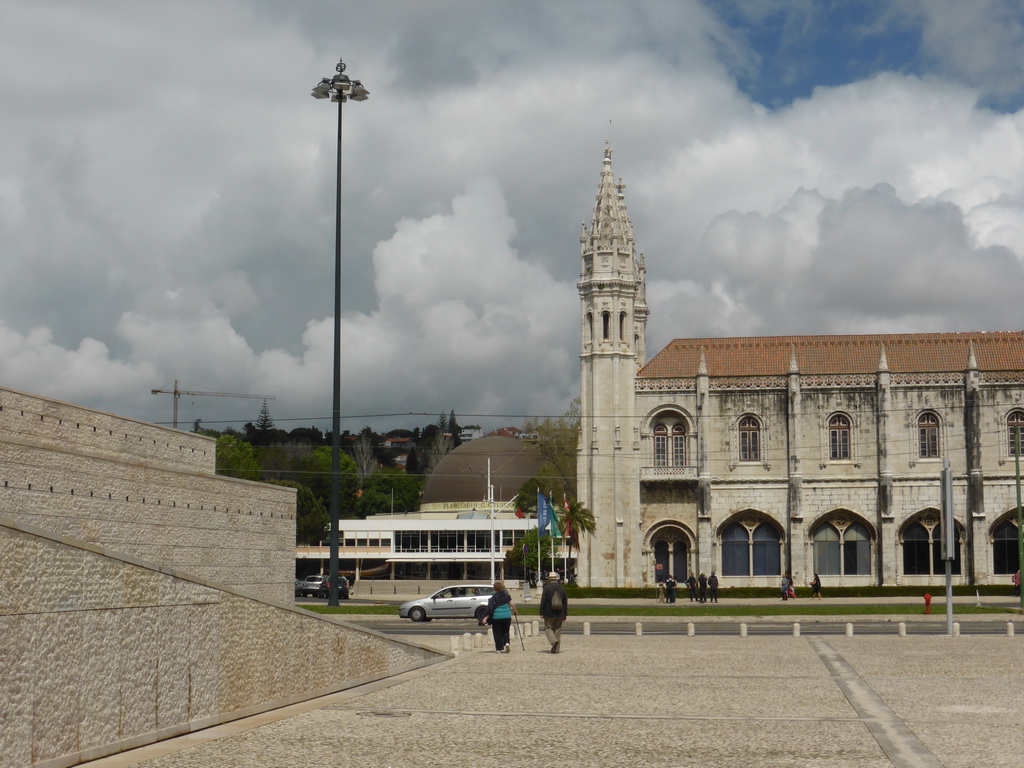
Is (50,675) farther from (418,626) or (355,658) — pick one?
(418,626)

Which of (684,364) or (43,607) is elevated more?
(684,364)

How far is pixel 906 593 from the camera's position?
5509 centimetres

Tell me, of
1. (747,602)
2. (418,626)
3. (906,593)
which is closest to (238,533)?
(418,626)

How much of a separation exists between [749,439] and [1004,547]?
13.3 m

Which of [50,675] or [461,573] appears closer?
[50,675]

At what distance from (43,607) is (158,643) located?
202 centimetres

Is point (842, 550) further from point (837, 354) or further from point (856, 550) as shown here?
point (837, 354)

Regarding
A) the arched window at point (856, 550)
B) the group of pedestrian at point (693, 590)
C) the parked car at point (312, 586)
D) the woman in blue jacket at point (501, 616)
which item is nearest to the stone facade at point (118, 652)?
the woman in blue jacket at point (501, 616)

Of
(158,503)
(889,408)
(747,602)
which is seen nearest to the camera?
(158,503)

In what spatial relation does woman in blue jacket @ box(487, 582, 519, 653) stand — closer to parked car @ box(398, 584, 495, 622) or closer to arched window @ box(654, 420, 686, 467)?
parked car @ box(398, 584, 495, 622)

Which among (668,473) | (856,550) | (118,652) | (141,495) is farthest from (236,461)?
(118,652)

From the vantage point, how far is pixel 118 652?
12.1 m

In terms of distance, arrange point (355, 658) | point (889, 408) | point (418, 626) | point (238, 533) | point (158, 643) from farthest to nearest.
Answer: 1. point (889, 408)
2. point (418, 626)
3. point (238, 533)
4. point (355, 658)
5. point (158, 643)

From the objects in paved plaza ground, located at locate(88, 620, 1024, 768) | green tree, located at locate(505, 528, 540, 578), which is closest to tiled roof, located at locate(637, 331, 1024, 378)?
green tree, located at locate(505, 528, 540, 578)
